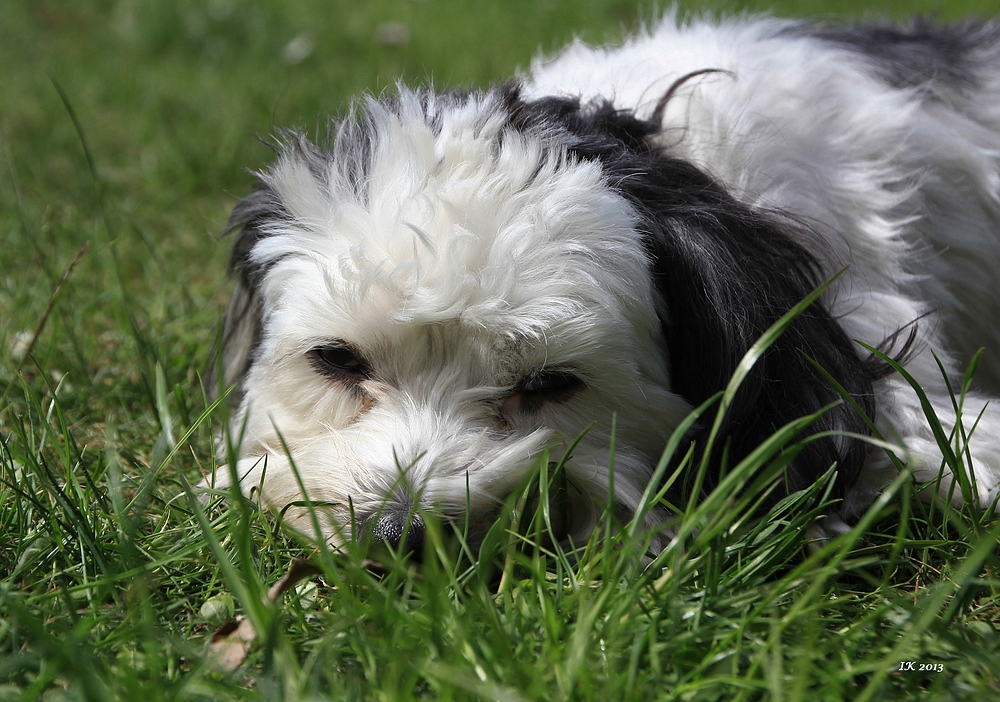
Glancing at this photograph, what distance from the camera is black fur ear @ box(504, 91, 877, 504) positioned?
2.24m

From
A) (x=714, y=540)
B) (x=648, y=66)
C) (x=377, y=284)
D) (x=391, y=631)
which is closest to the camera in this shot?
(x=391, y=631)

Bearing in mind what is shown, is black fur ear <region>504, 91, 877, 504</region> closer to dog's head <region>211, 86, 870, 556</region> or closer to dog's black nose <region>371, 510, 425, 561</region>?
dog's head <region>211, 86, 870, 556</region>

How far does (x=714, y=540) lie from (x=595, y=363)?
0.52 m

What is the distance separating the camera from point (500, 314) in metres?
2.08

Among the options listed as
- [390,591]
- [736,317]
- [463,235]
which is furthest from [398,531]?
[736,317]

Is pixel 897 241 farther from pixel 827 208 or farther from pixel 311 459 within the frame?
pixel 311 459

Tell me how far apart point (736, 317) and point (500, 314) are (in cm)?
55

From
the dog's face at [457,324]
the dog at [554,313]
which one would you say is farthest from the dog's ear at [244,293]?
the dog's face at [457,324]

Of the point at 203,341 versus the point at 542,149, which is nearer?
the point at 542,149

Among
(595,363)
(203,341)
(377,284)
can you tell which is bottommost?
(203,341)

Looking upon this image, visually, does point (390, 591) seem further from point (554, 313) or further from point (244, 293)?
point (244, 293)

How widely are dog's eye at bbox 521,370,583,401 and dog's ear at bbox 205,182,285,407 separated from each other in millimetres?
729

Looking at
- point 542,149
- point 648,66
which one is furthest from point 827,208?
point 542,149

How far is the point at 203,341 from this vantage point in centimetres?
344
